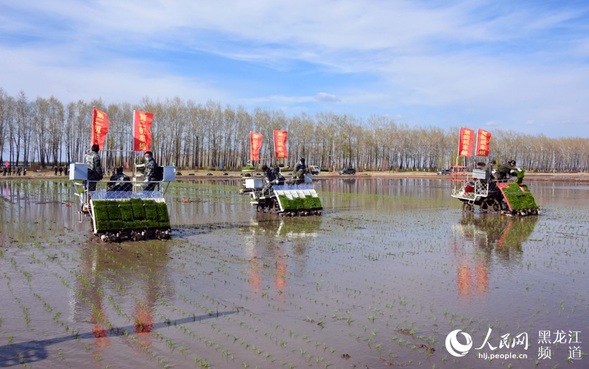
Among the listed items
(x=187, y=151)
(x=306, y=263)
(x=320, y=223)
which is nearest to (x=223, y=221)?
(x=320, y=223)

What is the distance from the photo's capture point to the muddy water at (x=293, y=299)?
6.62 meters

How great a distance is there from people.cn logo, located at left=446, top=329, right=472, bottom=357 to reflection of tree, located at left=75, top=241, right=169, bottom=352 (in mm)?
4187

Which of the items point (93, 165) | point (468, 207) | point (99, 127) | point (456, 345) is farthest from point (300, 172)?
point (456, 345)

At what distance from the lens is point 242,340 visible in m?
7.00

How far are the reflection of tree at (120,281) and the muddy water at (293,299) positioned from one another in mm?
38

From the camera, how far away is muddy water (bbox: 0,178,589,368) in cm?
662

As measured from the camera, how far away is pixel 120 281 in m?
10.0

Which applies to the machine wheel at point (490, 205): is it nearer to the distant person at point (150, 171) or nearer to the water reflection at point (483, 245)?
the water reflection at point (483, 245)

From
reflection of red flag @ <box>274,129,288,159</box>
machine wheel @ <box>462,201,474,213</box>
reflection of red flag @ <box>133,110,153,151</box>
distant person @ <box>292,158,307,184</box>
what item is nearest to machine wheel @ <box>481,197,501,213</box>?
machine wheel @ <box>462,201,474,213</box>

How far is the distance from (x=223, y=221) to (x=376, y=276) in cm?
1014

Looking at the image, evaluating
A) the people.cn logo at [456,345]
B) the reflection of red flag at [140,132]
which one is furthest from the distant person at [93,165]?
the people.cn logo at [456,345]

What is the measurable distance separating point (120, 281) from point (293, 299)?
142 inches

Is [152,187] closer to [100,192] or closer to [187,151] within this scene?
[100,192]

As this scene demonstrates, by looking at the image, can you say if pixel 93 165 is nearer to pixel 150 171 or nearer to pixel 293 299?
pixel 150 171
